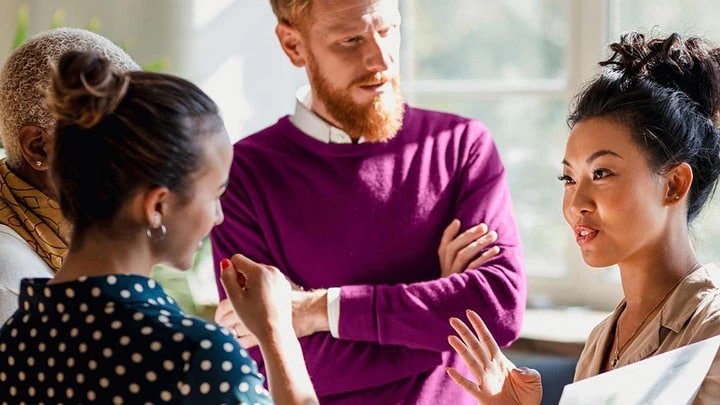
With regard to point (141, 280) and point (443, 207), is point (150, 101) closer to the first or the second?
point (141, 280)

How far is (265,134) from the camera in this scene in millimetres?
2416

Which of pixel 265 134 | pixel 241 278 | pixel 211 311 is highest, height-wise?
pixel 265 134

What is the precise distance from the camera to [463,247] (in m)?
2.21

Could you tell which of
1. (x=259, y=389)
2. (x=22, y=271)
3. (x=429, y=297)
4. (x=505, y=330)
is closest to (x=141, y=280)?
(x=259, y=389)

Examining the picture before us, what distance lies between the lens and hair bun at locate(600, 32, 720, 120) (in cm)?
193

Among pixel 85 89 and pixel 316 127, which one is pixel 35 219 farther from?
pixel 316 127

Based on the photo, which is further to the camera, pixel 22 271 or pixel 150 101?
pixel 22 271

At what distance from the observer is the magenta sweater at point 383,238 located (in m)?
2.14

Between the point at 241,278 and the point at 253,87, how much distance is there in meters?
2.54

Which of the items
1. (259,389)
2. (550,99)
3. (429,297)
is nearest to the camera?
(259,389)

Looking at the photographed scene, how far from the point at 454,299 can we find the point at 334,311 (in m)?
0.26

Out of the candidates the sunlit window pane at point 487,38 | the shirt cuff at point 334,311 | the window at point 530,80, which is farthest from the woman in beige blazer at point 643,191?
the sunlit window pane at point 487,38

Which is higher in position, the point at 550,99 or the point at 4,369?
the point at 550,99

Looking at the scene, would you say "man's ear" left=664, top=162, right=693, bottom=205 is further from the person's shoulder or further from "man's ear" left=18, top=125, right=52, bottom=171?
"man's ear" left=18, top=125, right=52, bottom=171
